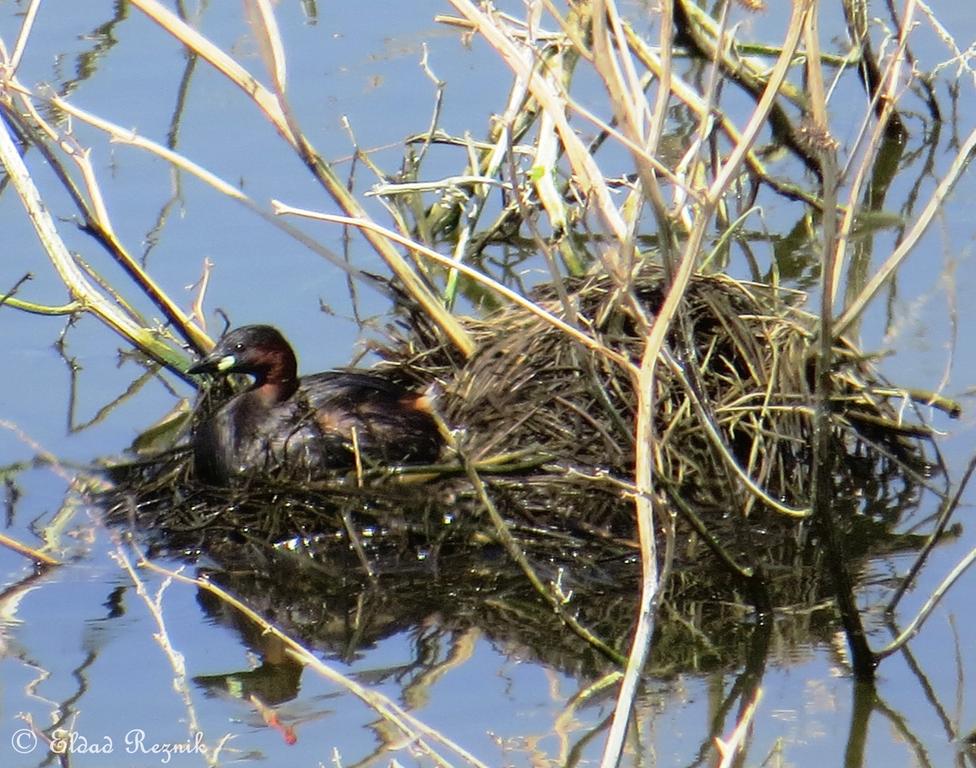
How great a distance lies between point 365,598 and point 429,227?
2.62 meters

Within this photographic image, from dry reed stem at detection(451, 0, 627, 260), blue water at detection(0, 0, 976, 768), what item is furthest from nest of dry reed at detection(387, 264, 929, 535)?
dry reed stem at detection(451, 0, 627, 260)

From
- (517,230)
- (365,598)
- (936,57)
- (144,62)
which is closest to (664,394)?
(365,598)

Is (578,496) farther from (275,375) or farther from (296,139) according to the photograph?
(296,139)

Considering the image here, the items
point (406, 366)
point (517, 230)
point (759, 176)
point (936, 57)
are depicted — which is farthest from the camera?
point (936, 57)

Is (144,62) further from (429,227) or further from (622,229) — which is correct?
(622,229)

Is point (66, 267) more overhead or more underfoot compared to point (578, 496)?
more overhead

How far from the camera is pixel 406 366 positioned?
6.11m

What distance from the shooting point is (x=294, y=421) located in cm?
579

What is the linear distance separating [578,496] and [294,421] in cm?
98

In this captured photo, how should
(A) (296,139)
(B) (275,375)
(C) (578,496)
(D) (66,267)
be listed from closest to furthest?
(A) (296,139)
(C) (578,496)
(B) (275,375)
(D) (66,267)

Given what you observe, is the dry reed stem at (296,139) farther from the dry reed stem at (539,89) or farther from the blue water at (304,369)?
the blue water at (304,369)
